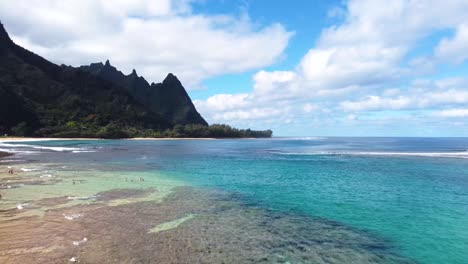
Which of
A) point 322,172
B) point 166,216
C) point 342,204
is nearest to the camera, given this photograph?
point 166,216

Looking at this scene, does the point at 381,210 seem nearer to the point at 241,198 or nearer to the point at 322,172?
the point at 241,198

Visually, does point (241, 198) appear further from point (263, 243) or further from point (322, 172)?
point (322, 172)

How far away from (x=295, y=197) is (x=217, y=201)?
8169mm

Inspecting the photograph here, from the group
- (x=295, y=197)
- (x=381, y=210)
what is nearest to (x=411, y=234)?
(x=381, y=210)

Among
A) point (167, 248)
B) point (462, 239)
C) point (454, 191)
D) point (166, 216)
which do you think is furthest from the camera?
point (454, 191)

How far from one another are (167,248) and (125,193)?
16648 mm

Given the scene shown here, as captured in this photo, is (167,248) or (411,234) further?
(411,234)

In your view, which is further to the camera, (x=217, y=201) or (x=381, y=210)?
(x=217, y=201)

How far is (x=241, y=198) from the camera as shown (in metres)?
31.2

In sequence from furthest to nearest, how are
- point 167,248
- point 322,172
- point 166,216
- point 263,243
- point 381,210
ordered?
point 322,172 → point 381,210 → point 166,216 → point 263,243 → point 167,248

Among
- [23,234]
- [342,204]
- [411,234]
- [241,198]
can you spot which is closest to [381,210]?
[342,204]

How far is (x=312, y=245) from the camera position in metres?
17.9

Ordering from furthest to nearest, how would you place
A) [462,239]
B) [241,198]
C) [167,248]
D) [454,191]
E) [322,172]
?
[322,172], [454,191], [241,198], [462,239], [167,248]

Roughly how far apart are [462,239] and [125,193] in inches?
1080
